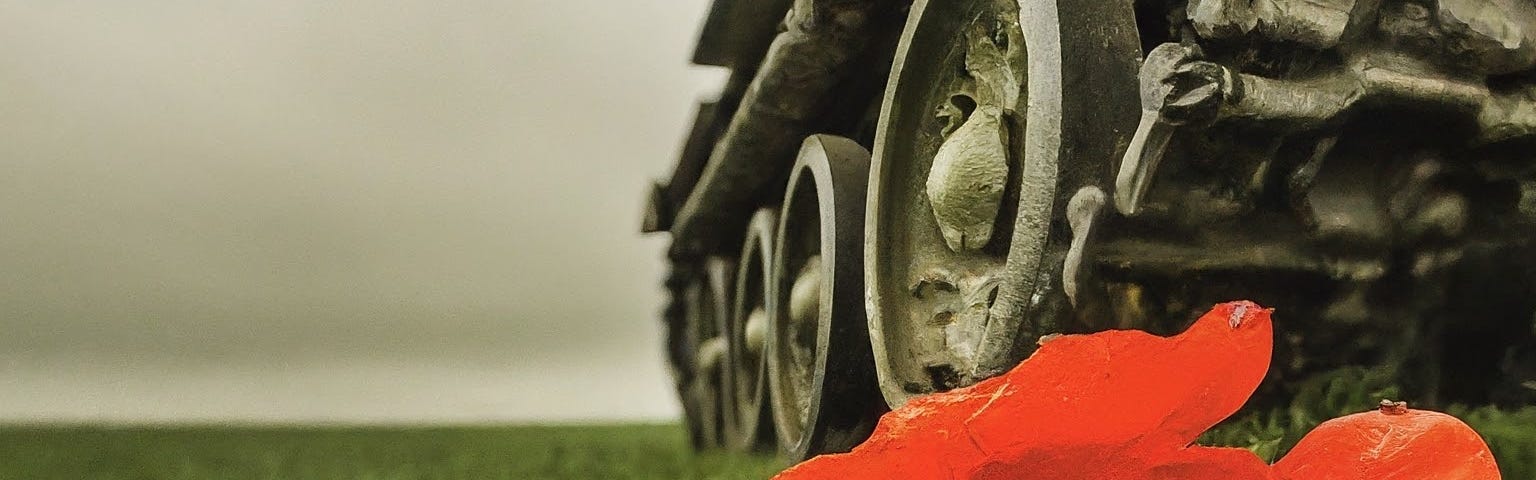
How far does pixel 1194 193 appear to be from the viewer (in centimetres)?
74

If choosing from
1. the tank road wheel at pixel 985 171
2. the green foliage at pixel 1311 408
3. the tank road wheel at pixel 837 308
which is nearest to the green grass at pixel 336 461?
the tank road wheel at pixel 837 308

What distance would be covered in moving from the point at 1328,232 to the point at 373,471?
6.84 ft

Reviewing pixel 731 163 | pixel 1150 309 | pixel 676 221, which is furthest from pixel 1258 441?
pixel 676 221

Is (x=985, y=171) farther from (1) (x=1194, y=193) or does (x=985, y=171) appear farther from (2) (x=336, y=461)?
(2) (x=336, y=461)

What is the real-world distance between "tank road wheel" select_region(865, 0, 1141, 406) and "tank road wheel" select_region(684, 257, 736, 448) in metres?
1.32

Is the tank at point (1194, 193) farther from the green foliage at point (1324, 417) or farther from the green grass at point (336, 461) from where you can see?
the green grass at point (336, 461)

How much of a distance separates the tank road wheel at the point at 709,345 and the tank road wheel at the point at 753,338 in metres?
0.20

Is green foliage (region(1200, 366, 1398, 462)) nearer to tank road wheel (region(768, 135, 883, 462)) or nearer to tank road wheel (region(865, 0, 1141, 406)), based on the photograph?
tank road wheel (region(865, 0, 1141, 406))

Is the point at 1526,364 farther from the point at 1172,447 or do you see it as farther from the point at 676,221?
the point at 676,221

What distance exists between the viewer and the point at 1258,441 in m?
0.87

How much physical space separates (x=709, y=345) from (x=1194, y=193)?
207cm

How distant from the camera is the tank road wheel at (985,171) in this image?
2.48ft

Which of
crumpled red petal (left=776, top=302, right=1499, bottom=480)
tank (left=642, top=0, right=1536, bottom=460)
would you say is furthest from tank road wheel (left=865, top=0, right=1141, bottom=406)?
crumpled red petal (left=776, top=302, right=1499, bottom=480)

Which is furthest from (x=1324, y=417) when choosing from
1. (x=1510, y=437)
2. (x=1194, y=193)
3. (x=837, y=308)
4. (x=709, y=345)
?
(x=709, y=345)
